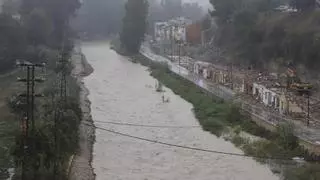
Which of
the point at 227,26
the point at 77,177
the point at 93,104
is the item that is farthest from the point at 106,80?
the point at 77,177

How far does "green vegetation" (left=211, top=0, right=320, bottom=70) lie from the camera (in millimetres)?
24239

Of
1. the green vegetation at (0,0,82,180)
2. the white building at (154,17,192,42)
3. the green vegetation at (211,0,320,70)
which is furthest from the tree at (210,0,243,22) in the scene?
the green vegetation at (0,0,82,180)

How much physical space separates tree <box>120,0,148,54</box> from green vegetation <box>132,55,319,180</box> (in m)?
13.4

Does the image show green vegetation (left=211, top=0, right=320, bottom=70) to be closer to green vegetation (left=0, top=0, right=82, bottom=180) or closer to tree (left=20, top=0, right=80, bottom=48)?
green vegetation (left=0, top=0, right=82, bottom=180)

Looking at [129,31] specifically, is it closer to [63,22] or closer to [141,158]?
[63,22]

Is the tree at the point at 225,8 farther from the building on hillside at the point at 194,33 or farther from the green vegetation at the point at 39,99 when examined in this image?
the green vegetation at the point at 39,99

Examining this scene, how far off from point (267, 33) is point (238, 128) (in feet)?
41.1

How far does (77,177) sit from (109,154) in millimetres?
2393

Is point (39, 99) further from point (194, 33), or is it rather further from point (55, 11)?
point (194, 33)

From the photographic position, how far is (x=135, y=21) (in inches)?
1524

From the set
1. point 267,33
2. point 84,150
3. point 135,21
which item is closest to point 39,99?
point 84,150

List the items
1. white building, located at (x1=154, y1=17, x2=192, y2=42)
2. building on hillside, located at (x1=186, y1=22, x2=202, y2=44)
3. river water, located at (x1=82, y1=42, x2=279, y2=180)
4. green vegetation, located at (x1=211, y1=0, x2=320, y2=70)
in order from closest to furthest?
river water, located at (x1=82, y1=42, x2=279, y2=180)
green vegetation, located at (x1=211, y1=0, x2=320, y2=70)
building on hillside, located at (x1=186, y1=22, x2=202, y2=44)
white building, located at (x1=154, y1=17, x2=192, y2=42)

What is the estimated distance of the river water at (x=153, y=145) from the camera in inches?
506

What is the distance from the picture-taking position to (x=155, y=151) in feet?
48.7
